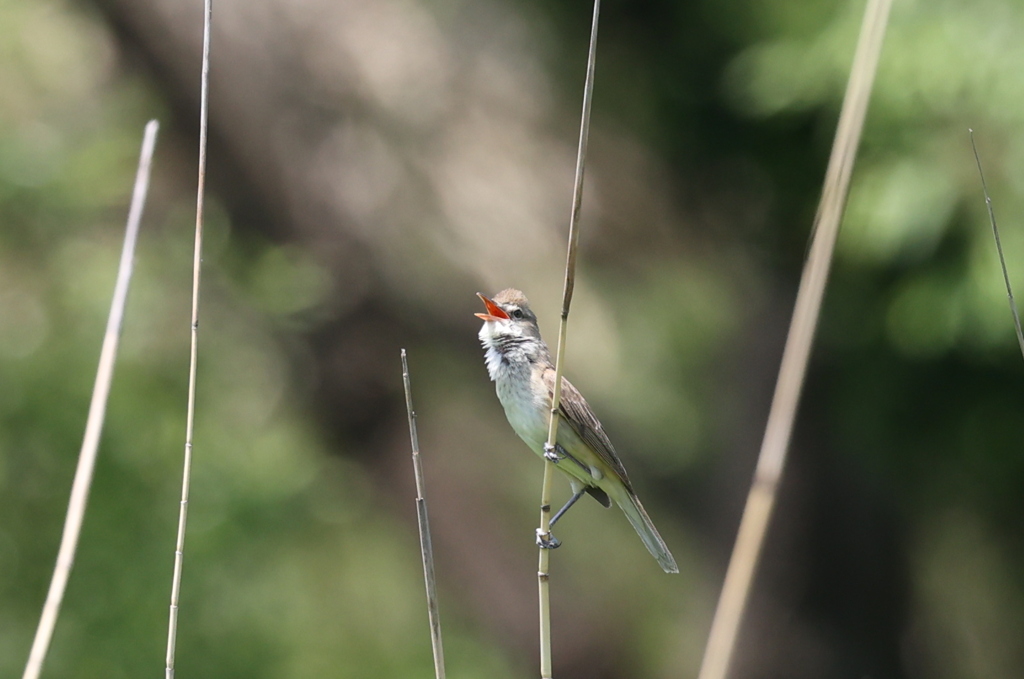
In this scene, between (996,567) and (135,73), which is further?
(135,73)

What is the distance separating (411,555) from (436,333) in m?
1.91

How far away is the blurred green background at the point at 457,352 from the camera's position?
4938 mm

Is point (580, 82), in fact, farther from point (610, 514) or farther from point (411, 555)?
point (411, 555)

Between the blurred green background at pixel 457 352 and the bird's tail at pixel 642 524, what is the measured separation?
2820 millimetres

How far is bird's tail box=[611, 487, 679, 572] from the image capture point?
199cm

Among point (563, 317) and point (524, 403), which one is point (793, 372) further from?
point (524, 403)

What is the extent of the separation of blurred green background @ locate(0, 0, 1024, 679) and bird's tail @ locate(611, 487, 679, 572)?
2.82 m

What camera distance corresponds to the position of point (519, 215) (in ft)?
20.0

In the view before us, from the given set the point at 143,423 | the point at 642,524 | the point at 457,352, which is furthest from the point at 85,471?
the point at 457,352

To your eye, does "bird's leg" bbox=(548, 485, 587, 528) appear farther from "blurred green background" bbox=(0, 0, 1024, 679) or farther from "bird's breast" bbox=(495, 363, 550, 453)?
"blurred green background" bbox=(0, 0, 1024, 679)

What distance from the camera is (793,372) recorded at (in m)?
1.25

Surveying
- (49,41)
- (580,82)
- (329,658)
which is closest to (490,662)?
(329,658)

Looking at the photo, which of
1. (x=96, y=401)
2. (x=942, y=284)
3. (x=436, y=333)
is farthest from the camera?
(x=436, y=333)

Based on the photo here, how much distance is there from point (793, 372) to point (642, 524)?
3.31 feet
